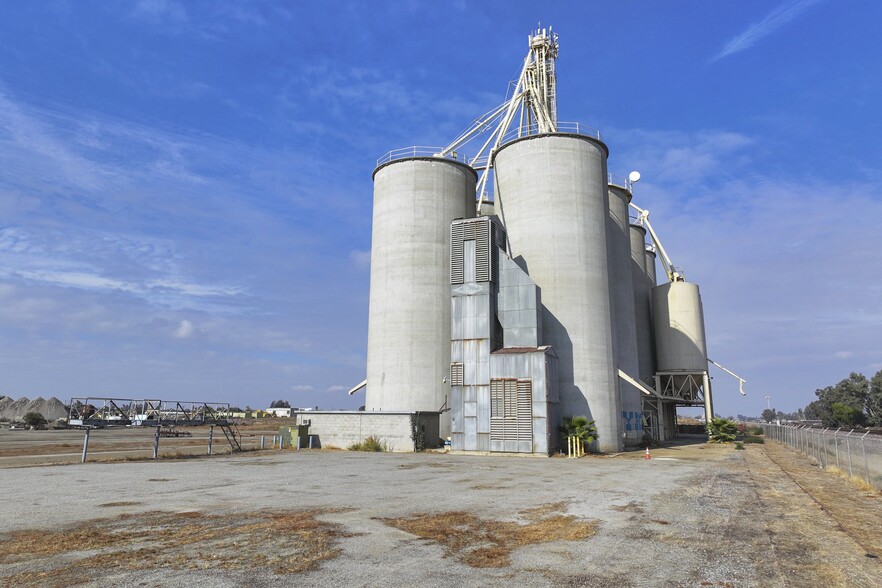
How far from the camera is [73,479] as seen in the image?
1995 centimetres

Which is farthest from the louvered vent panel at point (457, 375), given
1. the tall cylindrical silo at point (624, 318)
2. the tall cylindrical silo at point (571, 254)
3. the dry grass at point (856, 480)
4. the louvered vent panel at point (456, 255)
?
the dry grass at point (856, 480)

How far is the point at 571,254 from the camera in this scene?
40594mm

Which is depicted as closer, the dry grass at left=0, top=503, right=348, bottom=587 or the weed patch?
the dry grass at left=0, top=503, right=348, bottom=587

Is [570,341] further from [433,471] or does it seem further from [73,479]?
[73,479]

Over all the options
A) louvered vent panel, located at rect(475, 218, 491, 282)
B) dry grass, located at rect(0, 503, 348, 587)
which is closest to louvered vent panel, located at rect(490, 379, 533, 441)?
louvered vent panel, located at rect(475, 218, 491, 282)

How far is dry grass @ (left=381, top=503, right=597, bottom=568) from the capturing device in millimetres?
9675

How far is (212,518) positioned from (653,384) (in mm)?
54087

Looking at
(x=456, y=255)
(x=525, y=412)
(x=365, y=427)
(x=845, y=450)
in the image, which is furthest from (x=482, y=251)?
(x=845, y=450)

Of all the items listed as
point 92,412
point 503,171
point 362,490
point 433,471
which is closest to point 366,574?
point 362,490

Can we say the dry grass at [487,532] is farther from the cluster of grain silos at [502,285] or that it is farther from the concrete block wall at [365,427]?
the concrete block wall at [365,427]

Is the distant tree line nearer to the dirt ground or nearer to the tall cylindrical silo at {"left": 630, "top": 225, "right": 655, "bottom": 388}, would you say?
the tall cylindrical silo at {"left": 630, "top": 225, "right": 655, "bottom": 388}

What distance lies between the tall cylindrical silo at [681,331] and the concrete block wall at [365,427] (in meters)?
29.6

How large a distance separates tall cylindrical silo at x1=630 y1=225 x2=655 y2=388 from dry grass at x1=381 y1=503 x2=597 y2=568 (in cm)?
4494

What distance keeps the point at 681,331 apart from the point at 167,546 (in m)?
56.2
